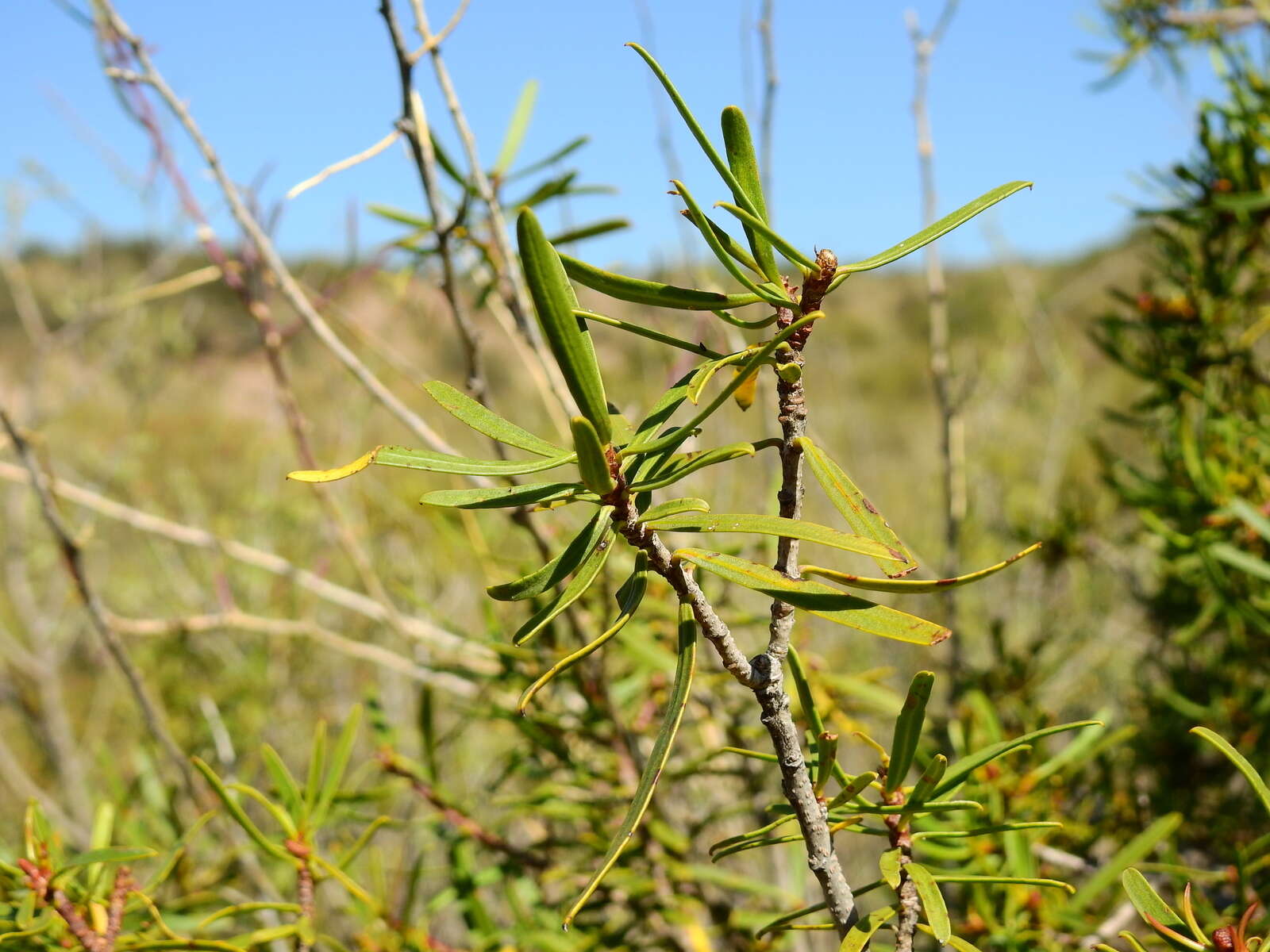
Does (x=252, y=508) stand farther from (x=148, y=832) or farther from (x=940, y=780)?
(x=940, y=780)

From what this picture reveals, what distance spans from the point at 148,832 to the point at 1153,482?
35.8 inches

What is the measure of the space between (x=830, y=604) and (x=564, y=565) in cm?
9

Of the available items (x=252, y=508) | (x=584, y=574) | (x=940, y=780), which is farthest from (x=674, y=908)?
(x=252, y=508)

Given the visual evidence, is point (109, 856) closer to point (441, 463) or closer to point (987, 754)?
point (441, 463)

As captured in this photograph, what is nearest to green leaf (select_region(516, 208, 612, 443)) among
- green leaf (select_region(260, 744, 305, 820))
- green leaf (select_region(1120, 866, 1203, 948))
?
green leaf (select_region(1120, 866, 1203, 948))

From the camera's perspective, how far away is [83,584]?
621 mm

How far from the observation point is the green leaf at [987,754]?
12.7 inches

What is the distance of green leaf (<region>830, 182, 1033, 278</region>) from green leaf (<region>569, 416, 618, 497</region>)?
0.35 feet

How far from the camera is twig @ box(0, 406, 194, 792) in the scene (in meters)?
0.60

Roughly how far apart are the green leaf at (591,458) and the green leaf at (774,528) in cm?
4

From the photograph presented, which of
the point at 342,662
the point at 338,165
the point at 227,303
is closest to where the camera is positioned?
the point at 338,165

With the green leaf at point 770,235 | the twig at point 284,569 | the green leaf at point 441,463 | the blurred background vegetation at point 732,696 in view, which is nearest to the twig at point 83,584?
the blurred background vegetation at point 732,696

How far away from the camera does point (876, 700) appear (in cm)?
63

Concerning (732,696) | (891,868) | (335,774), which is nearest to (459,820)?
(335,774)
